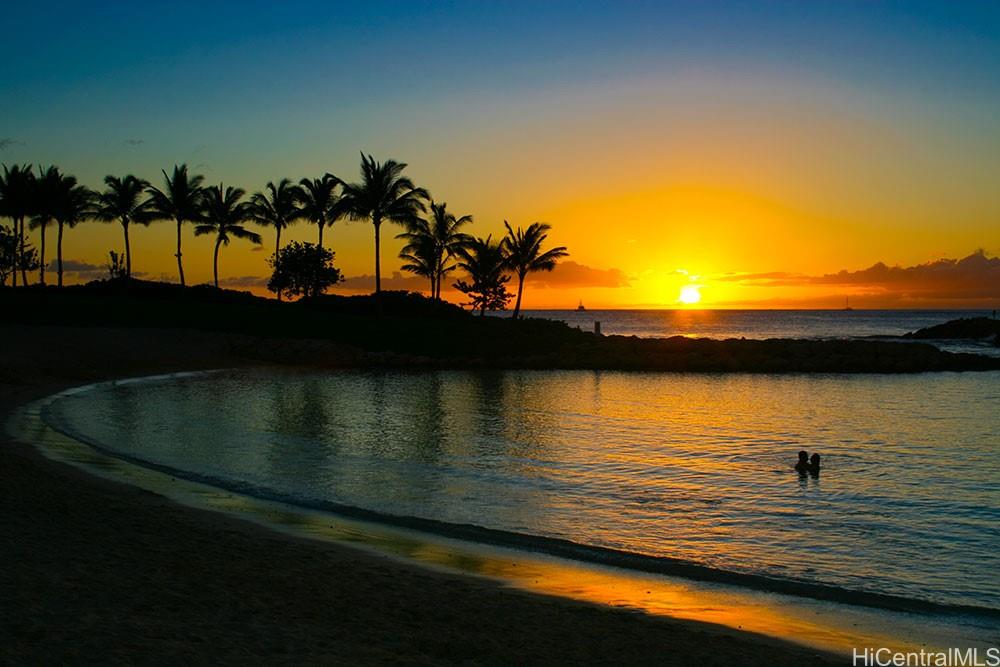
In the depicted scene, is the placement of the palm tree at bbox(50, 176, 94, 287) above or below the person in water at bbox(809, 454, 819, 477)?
above

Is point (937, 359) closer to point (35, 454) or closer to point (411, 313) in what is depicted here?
point (411, 313)

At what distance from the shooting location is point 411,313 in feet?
199

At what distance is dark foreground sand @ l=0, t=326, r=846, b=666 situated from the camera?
6.54 m

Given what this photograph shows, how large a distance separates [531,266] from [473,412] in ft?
127

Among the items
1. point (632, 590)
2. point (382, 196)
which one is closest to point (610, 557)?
point (632, 590)

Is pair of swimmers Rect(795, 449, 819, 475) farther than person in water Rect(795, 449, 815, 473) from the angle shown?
No

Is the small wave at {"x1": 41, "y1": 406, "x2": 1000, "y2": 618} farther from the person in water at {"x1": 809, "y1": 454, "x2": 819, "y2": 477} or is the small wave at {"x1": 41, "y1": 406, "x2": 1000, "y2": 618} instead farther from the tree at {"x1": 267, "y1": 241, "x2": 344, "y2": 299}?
the tree at {"x1": 267, "y1": 241, "x2": 344, "y2": 299}

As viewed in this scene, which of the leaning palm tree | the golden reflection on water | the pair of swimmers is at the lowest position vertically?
the golden reflection on water

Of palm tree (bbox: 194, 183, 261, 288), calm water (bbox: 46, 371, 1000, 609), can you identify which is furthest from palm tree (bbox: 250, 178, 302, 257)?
calm water (bbox: 46, 371, 1000, 609)

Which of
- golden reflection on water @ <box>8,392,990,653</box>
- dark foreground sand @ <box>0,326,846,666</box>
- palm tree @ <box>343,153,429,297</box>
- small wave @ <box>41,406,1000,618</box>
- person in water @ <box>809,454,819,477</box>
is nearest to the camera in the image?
dark foreground sand @ <box>0,326,846,666</box>

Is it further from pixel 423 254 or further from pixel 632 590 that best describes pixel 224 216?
pixel 632 590

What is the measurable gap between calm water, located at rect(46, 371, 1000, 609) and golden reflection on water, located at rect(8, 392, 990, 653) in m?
1.01

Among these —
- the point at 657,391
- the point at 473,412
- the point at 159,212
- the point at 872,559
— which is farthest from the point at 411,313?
the point at 872,559

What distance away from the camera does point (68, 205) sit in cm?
6353
